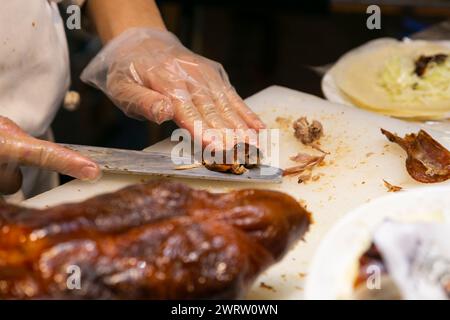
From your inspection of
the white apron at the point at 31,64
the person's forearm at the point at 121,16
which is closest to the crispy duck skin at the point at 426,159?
the person's forearm at the point at 121,16

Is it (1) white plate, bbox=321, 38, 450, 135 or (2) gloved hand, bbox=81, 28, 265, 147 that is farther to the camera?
(1) white plate, bbox=321, 38, 450, 135

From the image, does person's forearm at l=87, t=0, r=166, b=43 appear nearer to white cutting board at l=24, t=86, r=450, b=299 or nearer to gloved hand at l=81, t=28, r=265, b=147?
gloved hand at l=81, t=28, r=265, b=147

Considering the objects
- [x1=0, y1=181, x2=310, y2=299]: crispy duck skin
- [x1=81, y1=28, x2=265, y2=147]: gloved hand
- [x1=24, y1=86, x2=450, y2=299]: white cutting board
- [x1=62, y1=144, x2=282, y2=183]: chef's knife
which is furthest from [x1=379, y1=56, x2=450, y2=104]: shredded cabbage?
[x1=0, y1=181, x2=310, y2=299]: crispy duck skin

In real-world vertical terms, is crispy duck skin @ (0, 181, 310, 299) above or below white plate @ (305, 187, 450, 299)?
above

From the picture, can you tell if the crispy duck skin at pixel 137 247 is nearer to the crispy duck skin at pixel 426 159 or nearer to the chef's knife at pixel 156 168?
the chef's knife at pixel 156 168

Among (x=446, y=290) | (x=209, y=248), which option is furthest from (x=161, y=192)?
(x=446, y=290)

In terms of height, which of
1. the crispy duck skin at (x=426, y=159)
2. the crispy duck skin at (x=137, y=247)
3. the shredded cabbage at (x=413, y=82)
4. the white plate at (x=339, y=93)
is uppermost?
the crispy duck skin at (x=137, y=247)
